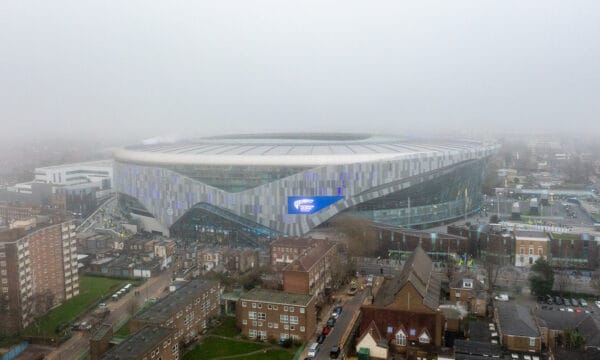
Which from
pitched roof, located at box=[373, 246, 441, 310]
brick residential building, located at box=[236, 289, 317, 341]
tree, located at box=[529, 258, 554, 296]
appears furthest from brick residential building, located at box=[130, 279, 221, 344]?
tree, located at box=[529, 258, 554, 296]

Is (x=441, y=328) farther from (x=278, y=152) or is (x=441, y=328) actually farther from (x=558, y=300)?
(x=278, y=152)

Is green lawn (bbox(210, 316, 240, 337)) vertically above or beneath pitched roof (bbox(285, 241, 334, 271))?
beneath

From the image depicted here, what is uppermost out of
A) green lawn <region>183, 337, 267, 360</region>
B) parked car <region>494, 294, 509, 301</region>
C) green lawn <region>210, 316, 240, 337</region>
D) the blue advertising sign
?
the blue advertising sign

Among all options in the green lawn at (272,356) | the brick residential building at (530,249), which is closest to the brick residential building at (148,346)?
the green lawn at (272,356)

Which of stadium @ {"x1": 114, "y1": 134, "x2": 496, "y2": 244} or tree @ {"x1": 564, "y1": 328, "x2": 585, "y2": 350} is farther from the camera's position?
stadium @ {"x1": 114, "y1": 134, "x2": 496, "y2": 244}

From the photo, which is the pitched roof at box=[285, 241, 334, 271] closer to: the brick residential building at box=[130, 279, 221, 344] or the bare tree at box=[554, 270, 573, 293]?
the brick residential building at box=[130, 279, 221, 344]

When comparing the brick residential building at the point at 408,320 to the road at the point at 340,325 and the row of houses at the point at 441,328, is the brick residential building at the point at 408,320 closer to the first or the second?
the row of houses at the point at 441,328
